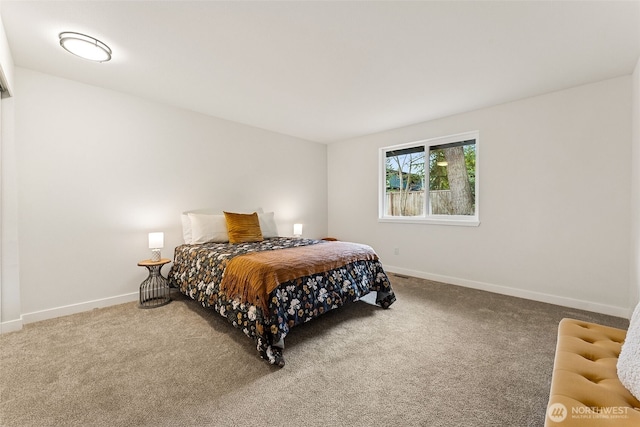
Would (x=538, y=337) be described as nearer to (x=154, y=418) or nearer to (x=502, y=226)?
(x=502, y=226)

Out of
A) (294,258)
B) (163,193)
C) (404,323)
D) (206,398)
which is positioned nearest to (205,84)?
(163,193)

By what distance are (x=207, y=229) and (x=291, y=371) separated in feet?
6.91

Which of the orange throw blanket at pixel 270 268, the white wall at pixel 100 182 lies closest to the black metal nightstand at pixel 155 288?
the white wall at pixel 100 182

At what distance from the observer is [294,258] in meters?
2.36

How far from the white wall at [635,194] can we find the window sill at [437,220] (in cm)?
135

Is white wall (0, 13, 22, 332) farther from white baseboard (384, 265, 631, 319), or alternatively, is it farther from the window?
white baseboard (384, 265, 631, 319)

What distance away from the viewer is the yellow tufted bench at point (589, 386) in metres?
0.87

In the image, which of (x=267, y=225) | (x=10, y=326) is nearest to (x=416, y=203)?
(x=267, y=225)

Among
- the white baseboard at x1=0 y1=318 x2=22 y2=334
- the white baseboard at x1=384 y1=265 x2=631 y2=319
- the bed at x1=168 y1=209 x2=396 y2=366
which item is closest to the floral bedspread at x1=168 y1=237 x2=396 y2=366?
the bed at x1=168 y1=209 x2=396 y2=366

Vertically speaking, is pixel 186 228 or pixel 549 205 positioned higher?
pixel 549 205

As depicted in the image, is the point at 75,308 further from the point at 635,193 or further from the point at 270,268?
the point at 635,193

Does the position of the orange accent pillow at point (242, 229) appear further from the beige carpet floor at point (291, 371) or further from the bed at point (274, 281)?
the beige carpet floor at point (291, 371)

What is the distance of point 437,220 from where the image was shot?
3.90 meters

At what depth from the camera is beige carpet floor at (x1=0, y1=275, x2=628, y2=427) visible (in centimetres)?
141
